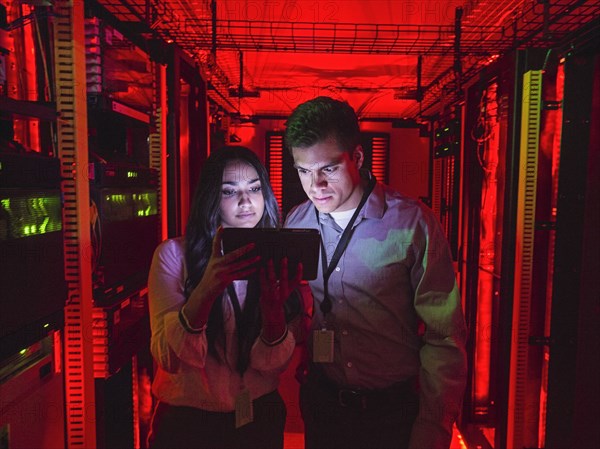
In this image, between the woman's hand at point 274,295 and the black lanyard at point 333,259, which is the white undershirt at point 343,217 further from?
the woman's hand at point 274,295

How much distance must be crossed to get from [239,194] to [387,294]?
59 cm

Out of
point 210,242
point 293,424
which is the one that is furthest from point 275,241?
point 293,424

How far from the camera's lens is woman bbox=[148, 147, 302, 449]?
1.28 metres

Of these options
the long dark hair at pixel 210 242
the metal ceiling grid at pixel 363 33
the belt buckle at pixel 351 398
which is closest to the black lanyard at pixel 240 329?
the long dark hair at pixel 210 242

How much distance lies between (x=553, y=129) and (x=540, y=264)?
0.72 metres

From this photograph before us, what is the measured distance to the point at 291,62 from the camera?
474 centimetres

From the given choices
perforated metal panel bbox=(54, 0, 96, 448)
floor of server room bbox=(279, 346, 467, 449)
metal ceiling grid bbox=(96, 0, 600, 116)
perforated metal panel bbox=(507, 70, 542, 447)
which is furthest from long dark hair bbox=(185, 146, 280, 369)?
floor of server room bbox=(279, 346, 467, 449)

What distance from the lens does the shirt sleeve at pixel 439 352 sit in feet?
4.14

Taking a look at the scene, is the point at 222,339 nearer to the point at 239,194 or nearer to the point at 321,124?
the point at 239,194

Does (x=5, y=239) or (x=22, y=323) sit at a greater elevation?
(x=5, y=239)

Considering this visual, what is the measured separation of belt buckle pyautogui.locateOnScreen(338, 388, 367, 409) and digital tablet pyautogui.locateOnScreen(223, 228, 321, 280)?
0.53 m

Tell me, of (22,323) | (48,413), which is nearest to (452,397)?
(22,323)

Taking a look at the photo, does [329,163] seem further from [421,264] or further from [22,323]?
[22,323]

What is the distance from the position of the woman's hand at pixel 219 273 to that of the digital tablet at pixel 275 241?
0.08ft
